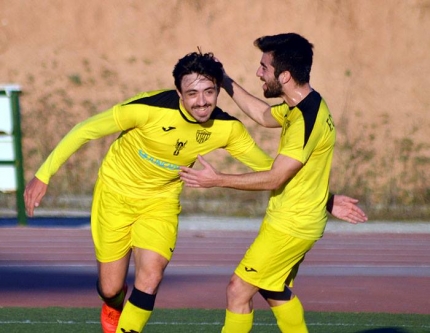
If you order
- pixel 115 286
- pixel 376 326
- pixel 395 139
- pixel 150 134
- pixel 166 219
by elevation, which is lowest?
pixel 395 139

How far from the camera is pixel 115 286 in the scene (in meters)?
6.80

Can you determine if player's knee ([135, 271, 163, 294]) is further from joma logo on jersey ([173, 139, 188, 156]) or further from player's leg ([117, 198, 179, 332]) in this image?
joma logo on jersey ([173, 139, 188, 156])

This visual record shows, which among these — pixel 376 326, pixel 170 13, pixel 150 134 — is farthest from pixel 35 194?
pixel 170 13

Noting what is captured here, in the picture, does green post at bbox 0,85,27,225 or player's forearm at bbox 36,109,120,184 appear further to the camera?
green post at bbox 0,85,27,225

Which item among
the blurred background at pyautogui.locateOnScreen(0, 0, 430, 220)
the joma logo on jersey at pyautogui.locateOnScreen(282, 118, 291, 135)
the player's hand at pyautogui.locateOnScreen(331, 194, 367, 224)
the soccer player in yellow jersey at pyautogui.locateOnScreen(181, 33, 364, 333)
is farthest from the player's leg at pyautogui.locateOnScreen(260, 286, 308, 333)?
the blurred background at pyautogui.locateOnScreen(0, 0, 430, 220)

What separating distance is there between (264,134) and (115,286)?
38.4ft

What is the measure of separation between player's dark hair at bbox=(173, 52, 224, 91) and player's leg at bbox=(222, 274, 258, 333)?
49.6 inches

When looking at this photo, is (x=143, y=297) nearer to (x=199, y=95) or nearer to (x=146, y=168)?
(x=146, y=168)

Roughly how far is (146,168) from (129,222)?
385 millimetres

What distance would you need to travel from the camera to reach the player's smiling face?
20.5 ft

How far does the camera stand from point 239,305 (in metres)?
6.08

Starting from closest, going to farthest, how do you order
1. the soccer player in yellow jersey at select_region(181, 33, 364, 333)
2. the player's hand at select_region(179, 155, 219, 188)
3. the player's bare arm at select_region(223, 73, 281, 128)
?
the player's hand at select_region(179, 155, 219, 188), the soccer player in yellow jersey at select_region(181, 33, 364, 333), the player's bare arm at select_region(223, 73, 281, 128)

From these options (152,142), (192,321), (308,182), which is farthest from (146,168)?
(192,321)

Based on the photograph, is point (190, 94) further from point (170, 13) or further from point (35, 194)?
point (170, 13)
